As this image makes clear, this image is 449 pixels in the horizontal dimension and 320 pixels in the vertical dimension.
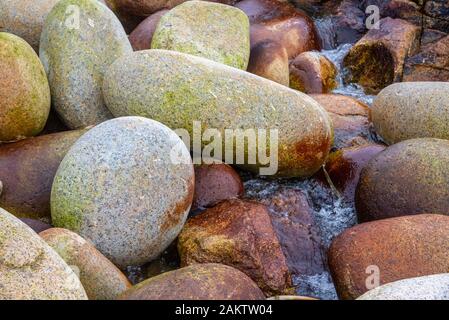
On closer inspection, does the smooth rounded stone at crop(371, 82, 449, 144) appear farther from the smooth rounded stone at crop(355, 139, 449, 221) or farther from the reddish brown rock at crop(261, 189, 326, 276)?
the reddish brown rock at crop(261, 189, 326, 276)

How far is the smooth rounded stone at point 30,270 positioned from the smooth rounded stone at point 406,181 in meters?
2.68

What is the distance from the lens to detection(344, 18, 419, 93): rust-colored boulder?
303 inches

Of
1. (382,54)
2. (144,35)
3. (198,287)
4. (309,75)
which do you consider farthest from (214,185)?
(382,54)

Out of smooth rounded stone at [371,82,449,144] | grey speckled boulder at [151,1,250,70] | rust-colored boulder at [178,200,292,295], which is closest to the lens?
rust-colored boulder at [178,200,292,295]

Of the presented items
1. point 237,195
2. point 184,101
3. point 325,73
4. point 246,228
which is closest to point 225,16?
point 325,73

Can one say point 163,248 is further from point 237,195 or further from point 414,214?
point 414,214

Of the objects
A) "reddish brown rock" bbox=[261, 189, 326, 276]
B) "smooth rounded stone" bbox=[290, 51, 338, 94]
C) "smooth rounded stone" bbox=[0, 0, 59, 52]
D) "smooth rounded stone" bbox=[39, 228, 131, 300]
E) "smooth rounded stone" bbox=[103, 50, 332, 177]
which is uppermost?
"smooth rounded stone" bbox=[0, 0, 59, 52]

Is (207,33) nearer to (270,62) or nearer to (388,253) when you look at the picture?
(270,62)

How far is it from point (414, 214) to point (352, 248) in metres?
0.84

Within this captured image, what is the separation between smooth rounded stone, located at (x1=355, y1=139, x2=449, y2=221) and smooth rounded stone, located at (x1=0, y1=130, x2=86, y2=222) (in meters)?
2.52

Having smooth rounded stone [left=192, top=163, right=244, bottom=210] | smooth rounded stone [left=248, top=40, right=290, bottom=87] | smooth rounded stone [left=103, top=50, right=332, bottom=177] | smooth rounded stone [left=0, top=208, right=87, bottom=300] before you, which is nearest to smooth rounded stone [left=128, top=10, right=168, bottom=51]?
smooth rounded stone [left=248, top=40, right=290, bottom=87]

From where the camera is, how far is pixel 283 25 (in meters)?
8.01

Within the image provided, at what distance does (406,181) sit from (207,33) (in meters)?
2.95

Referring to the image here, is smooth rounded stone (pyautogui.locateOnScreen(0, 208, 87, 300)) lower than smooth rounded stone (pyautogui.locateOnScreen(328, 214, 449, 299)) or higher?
higher
